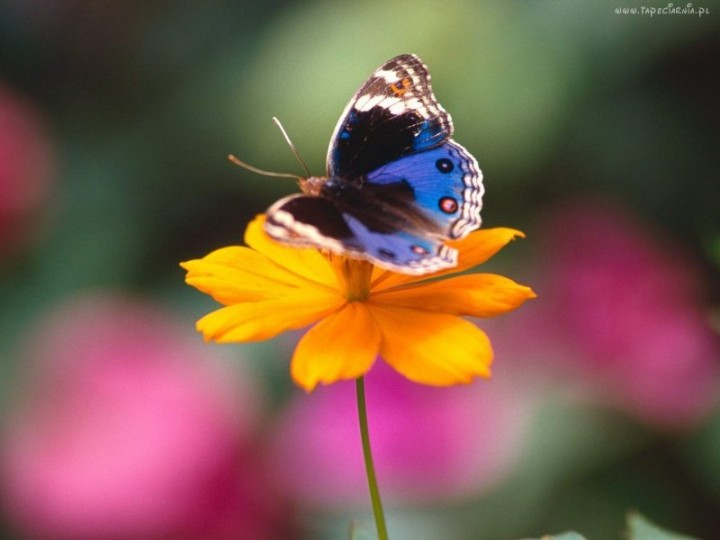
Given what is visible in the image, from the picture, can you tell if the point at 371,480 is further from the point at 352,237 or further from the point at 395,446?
the point at 395,446

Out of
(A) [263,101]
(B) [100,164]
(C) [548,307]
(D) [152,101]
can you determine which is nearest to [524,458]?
(C) [548,307]

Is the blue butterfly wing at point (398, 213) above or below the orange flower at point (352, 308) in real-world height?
above

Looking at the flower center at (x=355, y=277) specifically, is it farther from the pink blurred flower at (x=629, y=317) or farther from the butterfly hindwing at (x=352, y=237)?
the pink blurred flower at (x=629, y=317)

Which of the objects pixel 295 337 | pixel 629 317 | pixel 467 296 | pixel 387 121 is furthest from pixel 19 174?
pixel 467 296

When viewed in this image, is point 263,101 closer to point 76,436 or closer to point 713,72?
point 76,436

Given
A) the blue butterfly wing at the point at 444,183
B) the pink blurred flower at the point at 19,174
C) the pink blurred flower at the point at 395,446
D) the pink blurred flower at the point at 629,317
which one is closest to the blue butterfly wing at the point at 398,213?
the blue butterfly wing at the point at 444,183

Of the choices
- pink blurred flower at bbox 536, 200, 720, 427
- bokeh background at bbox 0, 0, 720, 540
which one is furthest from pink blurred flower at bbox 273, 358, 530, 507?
pink blurred flower at bbox 536, 200, 720, 427

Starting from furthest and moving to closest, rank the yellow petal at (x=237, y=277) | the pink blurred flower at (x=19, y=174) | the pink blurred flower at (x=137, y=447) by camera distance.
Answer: the pink blurred flower at (x=19, y=174)
the pink blurred flower at (x=137, y=447)
the yellow petal at (x=237, y=277)

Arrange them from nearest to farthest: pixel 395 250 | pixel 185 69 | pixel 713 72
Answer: pixel 395 250
pixel 713 72
pixel 185 69
